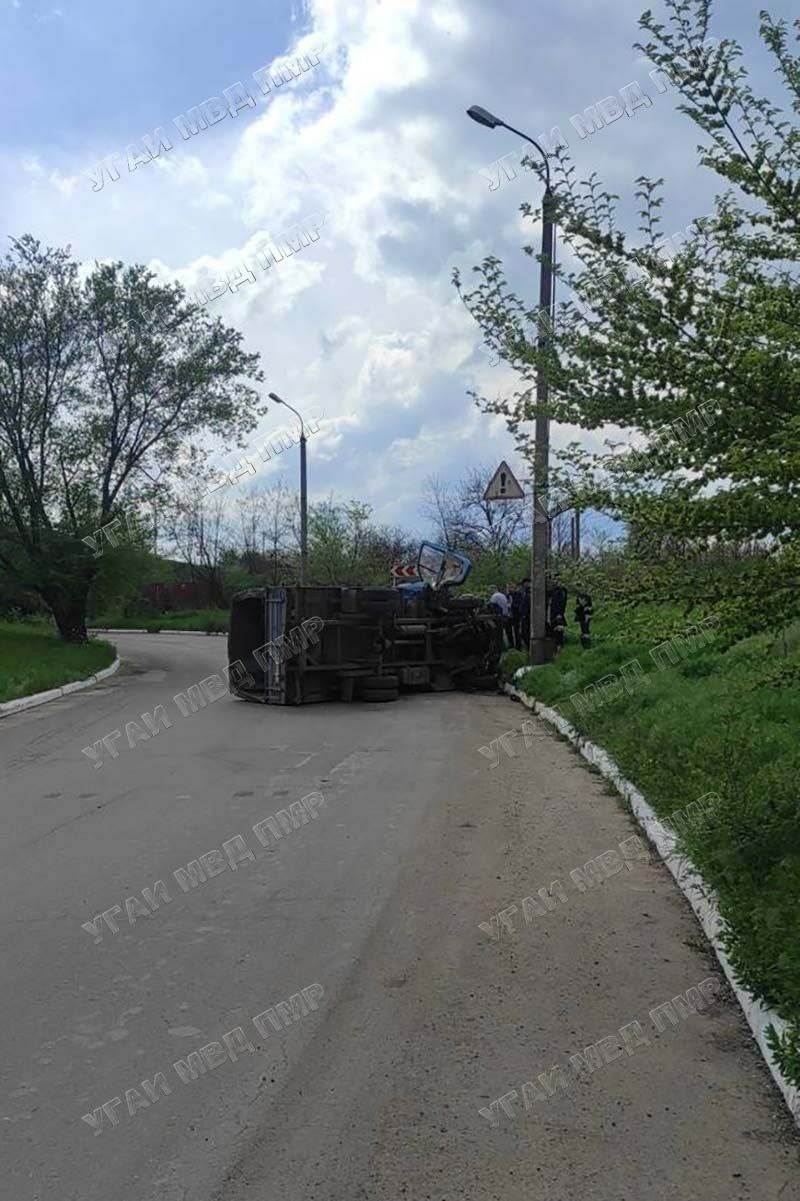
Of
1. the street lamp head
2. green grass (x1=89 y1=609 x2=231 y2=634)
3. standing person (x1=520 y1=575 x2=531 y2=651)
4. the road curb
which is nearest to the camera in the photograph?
the street lamp head

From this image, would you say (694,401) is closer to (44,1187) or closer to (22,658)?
(44,1187)

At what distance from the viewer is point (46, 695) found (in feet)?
55.0

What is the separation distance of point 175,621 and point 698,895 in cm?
4160

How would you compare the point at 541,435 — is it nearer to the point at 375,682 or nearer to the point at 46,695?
the point at 375,682

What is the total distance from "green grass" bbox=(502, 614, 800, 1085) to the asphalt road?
0.96 ft

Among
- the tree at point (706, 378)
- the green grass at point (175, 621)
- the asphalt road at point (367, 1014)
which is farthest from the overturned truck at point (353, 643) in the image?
the green grass at point (175, 621)

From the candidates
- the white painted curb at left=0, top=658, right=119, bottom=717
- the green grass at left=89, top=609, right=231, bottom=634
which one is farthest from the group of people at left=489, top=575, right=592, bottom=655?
the green grass at left=89, top=609, right=231, bottom=634

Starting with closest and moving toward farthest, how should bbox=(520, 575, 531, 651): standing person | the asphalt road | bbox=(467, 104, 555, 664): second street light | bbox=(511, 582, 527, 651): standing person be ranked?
the asphalt road, bbox=(467, 104, 555, 664): second street light, bbox=(520, 575, 531, 651): standing person, bbox=(511, 582, 527, 651): standing person

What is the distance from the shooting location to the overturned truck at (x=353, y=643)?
14273mm

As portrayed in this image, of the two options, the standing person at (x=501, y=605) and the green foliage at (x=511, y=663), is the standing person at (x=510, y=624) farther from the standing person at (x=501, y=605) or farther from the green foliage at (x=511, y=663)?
the green foliage at (x=511, y=663)

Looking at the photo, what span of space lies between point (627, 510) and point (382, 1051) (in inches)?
96.8

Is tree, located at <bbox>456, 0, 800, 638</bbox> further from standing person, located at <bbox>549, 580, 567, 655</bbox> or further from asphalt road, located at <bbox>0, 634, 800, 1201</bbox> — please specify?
standing person, located at <bbox>549, 580, 567, 655</bbox>

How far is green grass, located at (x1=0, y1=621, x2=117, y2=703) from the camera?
1684cm

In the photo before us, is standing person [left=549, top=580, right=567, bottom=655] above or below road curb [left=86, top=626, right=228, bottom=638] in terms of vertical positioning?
above
